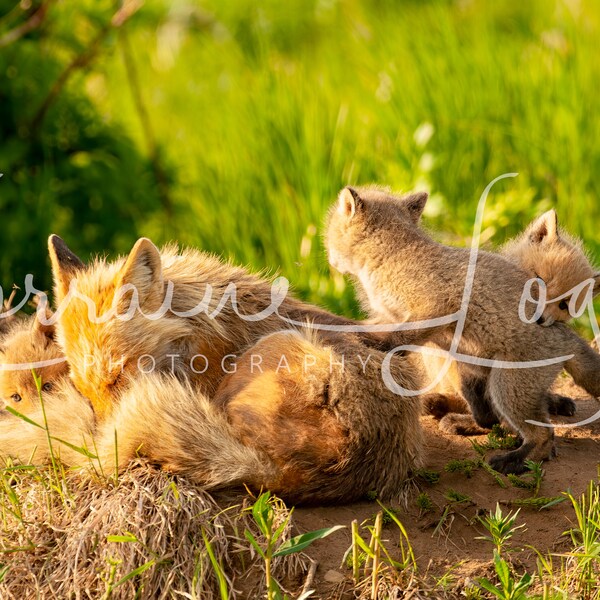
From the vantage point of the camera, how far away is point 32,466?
12.7ft

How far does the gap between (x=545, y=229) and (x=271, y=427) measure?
2.15 m

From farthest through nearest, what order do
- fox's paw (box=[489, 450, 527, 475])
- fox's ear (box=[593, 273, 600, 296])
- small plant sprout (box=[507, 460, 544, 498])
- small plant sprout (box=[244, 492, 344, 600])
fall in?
fox's ear (box=[593, 273, 600, 296]) → fox's paw (box=[489, 450, 527, 475]) → small plant sprout (box=[507, 460, 544, 498]) → small plant sprout (box=[244, 492, 344, 600])

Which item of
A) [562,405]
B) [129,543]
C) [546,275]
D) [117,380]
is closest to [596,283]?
[546,275]

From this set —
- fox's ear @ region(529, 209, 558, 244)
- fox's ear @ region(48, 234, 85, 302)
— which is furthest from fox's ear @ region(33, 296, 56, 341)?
fox's ear @ region(529, 209, 558, 244)

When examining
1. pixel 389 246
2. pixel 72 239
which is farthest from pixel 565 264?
pixel 72 239

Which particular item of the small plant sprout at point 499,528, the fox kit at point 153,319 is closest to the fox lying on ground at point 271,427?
the fox kit at point 153,319

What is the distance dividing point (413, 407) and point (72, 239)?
4951 millimetres

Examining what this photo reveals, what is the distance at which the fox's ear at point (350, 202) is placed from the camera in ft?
15.7

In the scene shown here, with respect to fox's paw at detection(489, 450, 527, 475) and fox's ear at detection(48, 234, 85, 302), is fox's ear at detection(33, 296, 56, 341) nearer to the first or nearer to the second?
fox's ear at detection(48, 234, 85, 302)

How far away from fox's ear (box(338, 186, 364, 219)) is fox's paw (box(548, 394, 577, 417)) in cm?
166

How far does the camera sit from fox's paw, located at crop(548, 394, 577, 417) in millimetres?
5027

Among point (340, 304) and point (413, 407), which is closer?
point (413, 407)

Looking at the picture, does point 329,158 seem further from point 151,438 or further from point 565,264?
point 151,438

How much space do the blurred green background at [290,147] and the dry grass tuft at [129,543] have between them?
3488mm
